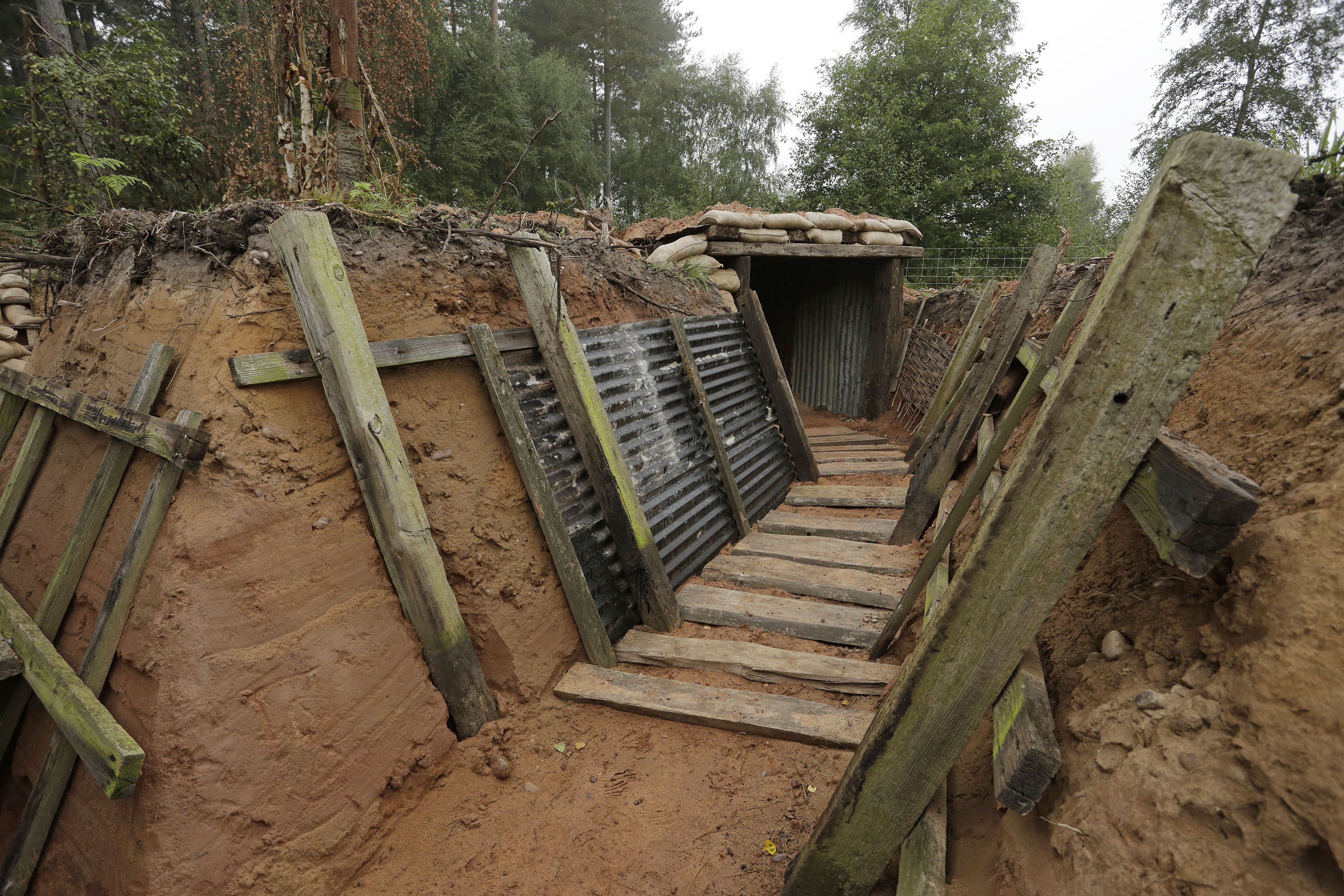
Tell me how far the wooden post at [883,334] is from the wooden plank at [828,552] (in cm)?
475

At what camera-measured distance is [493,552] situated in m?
2.79

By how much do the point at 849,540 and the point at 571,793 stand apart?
2.82 meters

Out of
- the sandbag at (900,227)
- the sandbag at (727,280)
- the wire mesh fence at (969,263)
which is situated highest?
the wire mesh fence at (969,263)

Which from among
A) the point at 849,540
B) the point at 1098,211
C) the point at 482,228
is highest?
the point at 1098,211

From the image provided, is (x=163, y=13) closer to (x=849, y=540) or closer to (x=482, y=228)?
(x=482, y=228)

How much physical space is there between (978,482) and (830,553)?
1.74 metres

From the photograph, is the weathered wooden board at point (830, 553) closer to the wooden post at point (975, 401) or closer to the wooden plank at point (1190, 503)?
the wooden post at point (975, 401)

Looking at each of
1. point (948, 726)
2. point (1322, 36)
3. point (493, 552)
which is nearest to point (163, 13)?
point (493, 552)

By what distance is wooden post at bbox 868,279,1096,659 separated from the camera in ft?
8.43

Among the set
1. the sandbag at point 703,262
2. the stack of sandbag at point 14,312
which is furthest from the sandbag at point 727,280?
the stack of sandbag at point 14,312

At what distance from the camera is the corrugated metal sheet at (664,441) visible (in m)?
3.18

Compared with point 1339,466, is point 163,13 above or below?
above

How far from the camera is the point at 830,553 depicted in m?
4.20

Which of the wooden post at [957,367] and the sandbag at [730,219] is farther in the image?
the sandbag at [730,219]
